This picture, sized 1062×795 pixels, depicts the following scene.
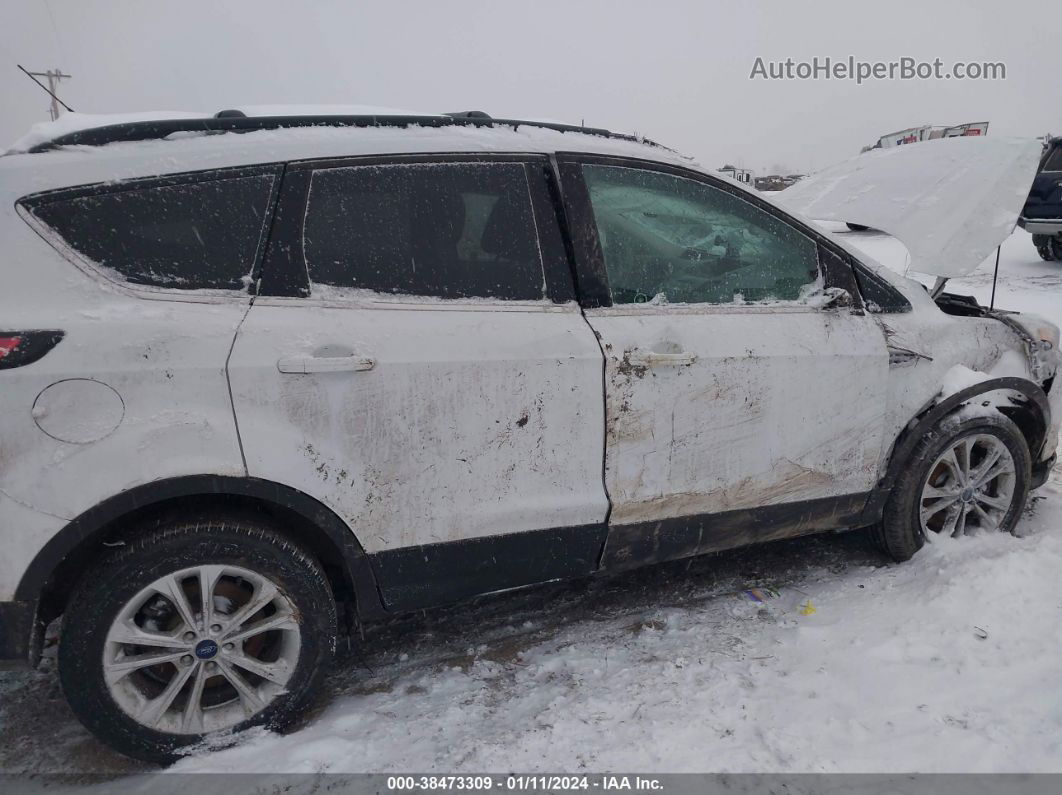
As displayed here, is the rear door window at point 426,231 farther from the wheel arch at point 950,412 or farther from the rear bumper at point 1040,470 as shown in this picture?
the rear bumper at point 1040,470

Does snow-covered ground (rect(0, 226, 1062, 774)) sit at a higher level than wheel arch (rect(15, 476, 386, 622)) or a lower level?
lower

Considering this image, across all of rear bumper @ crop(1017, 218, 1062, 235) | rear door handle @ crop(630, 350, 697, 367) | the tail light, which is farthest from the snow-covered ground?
rear bumper @ crop(1017, 218, 1062, 235)

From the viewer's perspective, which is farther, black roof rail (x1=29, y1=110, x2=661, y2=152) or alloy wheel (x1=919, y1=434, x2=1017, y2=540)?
alloy wheel (x1=919, y1=434, x2=1017, y2=540)

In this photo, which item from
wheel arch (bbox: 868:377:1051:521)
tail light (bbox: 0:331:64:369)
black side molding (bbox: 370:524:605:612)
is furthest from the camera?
wheel arch (bbox: 868:377:1051:521)

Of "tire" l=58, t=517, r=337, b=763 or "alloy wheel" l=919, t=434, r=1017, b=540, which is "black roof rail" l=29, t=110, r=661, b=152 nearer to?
"tire" l=58, t=517, r=337, b=763

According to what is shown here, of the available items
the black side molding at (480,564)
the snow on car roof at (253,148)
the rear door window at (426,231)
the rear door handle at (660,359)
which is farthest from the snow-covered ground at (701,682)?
the snow on car roof at (253,148)

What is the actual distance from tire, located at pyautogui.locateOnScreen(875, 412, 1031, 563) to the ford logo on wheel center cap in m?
2.82

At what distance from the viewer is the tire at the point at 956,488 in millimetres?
3117

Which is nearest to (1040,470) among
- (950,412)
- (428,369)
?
(950,412)

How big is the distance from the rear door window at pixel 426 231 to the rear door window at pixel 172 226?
18 centimetres

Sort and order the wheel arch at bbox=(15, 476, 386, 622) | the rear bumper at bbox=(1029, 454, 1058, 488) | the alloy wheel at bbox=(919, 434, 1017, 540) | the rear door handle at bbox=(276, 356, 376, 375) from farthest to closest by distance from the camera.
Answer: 1. the rear bumper at bbox=(1029, 454, 1058, 488)
2. the alloy wheel at bbox=(919, 434, 1017, 540)
3. the rear door handle at bbox=(276, 356, 376, 375)
4. the wheel arch at bbox=(15, 476, 386, 622)

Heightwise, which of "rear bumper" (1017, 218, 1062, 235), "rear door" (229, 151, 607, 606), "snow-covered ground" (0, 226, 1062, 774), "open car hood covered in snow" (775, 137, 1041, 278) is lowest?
"snow-covered ground" (0, 226, 1062, 774)

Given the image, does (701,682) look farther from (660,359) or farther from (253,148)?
(253,148)

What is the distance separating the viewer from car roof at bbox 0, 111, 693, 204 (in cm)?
208
